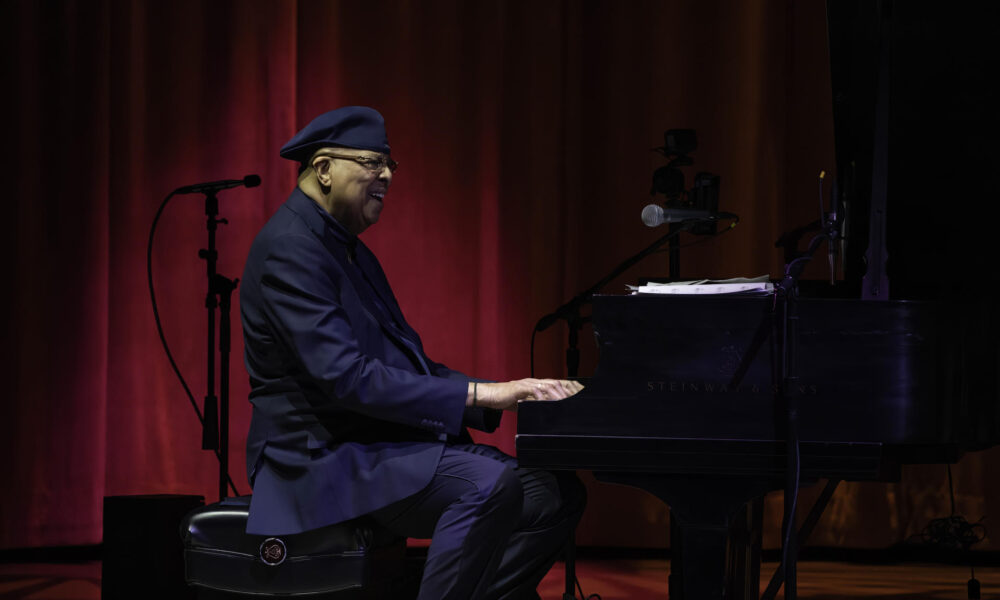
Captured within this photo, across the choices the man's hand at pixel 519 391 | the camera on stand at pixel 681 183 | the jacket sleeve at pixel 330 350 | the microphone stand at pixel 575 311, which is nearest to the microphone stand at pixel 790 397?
the man's hand at pixel 519 391

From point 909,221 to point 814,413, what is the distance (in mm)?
492

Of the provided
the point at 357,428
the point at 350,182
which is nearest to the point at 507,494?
the point at 357,428

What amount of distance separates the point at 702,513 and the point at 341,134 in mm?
1196

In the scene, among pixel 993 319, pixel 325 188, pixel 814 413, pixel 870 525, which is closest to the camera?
pixel 814 413

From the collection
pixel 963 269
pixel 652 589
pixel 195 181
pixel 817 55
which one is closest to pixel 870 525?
pixel 652 589

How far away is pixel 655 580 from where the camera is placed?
Result: 13.5 ft

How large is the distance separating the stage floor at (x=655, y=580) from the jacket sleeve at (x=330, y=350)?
1.82 meters

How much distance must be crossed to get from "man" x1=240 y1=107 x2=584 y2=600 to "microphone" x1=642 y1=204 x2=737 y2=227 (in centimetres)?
90

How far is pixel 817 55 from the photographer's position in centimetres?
453

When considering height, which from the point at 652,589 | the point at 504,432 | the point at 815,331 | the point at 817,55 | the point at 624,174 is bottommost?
the point at 652,589

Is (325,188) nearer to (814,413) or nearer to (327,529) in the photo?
(327,529)

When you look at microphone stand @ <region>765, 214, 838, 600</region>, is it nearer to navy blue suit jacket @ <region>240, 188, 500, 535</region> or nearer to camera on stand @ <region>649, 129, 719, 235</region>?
navy blue suit jacket @ <region>240, 188, 500, 535</region>

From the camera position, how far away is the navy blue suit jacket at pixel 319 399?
2.15 meters

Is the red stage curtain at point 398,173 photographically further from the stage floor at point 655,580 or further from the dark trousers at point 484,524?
the dark trousers at point 484,524
